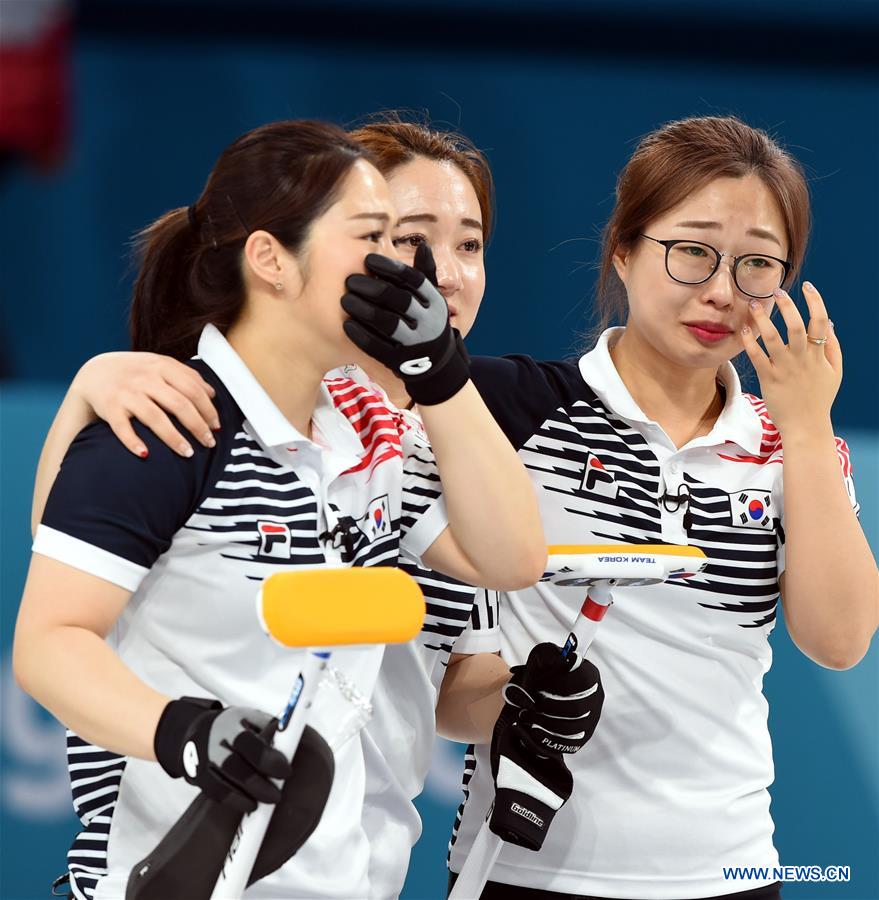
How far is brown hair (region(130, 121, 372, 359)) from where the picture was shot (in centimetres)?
129

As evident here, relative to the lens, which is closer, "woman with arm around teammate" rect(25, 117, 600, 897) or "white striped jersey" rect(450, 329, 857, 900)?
"woman with arm around teammate" rect(25, 117, 600, 897)

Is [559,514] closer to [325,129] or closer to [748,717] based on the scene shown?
[748,717]

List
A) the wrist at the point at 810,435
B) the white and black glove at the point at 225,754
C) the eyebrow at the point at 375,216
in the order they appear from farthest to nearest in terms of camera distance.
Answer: the wrist at the point at 810,435
the eyebrow at the point at 375,216
the white and black glove at the point at 225,754

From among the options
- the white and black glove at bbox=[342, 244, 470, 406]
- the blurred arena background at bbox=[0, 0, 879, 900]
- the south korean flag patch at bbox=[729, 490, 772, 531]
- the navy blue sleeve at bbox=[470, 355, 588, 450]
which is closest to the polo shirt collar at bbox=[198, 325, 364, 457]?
the white and black glove at bbox=[342, 244, 470, 406]

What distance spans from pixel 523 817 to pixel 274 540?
0.46 m

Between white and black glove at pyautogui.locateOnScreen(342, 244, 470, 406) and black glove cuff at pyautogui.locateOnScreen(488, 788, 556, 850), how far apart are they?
0.49m

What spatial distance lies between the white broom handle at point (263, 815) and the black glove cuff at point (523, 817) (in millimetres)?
423

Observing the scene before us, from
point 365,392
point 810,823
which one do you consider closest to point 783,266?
point 365,392

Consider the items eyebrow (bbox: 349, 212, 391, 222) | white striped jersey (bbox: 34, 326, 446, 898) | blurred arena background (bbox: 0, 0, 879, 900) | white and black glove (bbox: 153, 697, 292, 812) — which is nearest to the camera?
white and black glove (bbox: 153, 697, 292, 812)

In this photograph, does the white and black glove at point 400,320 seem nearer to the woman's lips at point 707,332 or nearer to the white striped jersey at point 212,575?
the white striped jersey at point 212,575

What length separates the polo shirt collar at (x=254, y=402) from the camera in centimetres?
127

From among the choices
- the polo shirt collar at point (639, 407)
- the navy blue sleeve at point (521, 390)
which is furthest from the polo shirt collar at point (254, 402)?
the polo shirt collar at point (639, 407)

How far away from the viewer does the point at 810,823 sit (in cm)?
240

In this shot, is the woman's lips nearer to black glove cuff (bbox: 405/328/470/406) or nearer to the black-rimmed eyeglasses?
the black-rimmed eyeglasses
